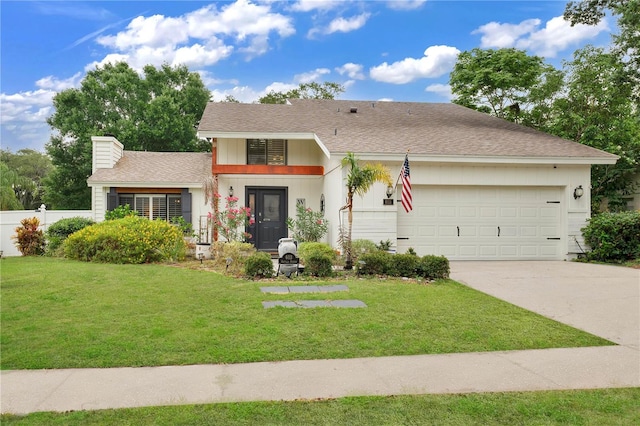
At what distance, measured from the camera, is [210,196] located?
49.0 feet

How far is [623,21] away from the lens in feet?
45.4

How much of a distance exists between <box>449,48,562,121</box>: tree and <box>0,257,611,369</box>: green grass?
16.4 metres

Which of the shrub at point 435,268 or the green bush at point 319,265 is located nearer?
the shrub at point 435,268

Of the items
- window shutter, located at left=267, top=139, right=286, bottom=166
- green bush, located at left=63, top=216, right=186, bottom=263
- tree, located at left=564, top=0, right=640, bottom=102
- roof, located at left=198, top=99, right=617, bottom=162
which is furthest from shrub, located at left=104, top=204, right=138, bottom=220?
tree, located at left=564, top=0, right=640, bottom=102

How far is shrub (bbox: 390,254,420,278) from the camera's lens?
9.09 meters

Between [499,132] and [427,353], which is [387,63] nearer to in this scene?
[499,132]

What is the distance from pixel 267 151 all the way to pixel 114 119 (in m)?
18.3

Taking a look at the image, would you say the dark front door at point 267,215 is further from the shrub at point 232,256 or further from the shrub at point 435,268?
the shrub at point 435,268

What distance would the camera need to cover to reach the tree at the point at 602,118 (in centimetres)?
1619

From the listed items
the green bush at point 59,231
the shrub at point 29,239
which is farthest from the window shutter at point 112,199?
the shrub at point 29,239

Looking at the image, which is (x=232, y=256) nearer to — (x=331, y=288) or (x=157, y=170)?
(x=331, y=288)

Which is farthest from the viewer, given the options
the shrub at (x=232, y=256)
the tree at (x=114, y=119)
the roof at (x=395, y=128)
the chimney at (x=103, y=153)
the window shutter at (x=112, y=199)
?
the tree at (x=114, y=119)

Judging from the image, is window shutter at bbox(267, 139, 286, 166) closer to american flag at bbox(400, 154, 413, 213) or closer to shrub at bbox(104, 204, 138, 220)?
shrub at bbox(104, 204, 138, 220)

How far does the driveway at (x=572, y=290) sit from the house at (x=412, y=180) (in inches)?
44.5
